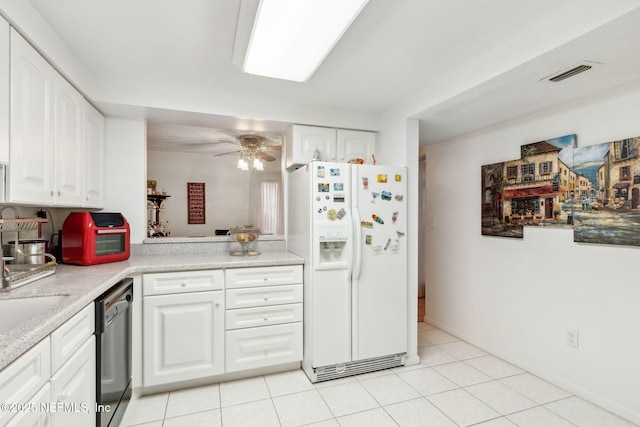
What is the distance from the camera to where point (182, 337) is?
7.32 feet

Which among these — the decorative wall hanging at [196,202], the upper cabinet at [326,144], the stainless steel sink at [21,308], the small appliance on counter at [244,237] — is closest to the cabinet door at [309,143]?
the upper cabinet at [326,144]

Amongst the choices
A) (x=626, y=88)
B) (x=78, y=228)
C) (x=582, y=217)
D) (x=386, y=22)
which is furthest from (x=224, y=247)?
(x=626, y=88)

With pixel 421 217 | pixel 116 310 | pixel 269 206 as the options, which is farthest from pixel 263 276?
pixel 421 217

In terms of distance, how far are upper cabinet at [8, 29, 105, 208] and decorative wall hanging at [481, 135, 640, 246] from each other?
125 inches

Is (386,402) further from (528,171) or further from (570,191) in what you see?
(528,171)

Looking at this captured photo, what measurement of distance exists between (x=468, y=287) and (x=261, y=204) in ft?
10.3

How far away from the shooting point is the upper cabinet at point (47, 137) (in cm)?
148

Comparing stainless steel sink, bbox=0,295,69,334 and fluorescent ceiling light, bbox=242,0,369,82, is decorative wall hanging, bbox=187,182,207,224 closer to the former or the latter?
fluorescent ceiling light, bbox=242,0,369,82

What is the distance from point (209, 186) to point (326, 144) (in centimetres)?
280

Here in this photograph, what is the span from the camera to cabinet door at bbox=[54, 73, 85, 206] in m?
1.84

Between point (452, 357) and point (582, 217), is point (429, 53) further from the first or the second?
point (452, 357)

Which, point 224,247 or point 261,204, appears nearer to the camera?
point 224,247

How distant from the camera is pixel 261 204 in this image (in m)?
5.01

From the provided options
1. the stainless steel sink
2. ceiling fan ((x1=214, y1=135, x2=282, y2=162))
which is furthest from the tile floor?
ceiling fan ((x1=214, y1=135, x2=282, y2=162))
